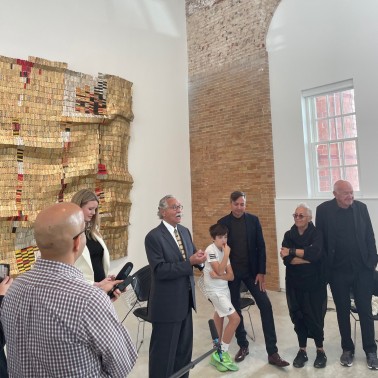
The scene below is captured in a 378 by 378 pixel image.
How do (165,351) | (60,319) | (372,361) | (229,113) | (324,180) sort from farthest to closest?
(229,113)
(324,180)
(372,361)
(165,351)
(60,319)

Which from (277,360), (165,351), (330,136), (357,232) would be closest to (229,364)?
(277,360)

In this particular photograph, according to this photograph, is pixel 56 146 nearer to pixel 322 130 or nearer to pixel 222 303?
pixel 222 303

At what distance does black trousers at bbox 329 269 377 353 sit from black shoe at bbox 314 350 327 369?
1.06 feet

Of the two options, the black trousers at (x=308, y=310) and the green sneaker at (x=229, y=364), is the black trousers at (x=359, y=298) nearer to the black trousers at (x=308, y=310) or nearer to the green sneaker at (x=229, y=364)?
the black trousers at (x=308, y=310)

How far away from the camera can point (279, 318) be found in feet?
15.5

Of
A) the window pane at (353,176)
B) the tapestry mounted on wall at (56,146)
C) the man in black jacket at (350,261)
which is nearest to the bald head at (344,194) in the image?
the man in black jacket at (350,261)

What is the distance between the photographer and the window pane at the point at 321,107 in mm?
5961

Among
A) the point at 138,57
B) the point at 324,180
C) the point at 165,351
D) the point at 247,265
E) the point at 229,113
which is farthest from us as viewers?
the point at 229,113

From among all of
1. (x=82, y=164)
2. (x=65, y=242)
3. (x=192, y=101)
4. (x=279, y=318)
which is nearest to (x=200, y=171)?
(x=192, y=101)

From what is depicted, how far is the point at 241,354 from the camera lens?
3.52 meters

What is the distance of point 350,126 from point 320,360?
3948mm

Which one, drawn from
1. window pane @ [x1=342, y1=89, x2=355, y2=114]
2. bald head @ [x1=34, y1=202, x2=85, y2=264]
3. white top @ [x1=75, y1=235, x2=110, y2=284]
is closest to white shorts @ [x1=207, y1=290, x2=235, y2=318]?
white top @ [x1=75, y1=235, x2=110, y2=284]

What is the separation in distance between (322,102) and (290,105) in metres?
0.56

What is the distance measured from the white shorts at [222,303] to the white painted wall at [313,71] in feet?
10.1
